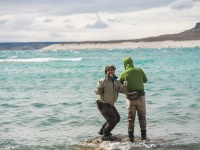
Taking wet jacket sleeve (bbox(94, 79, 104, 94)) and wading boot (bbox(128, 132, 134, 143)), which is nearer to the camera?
wet jacket sleeve (bbox(94, 79, 104, 94))

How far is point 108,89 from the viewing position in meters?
8.43

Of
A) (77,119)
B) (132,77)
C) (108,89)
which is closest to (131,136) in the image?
(108,89)

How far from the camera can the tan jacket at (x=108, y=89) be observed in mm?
8383

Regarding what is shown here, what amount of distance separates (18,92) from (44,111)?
214 inches

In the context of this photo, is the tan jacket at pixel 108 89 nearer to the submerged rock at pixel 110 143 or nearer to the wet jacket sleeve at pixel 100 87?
the wet jacket sleeve at pixel 100 87

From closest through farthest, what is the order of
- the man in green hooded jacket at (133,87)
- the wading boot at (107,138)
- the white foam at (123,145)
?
the white foam at (123,145), the man in green hooded jacket at (133,87), the wading boot at (107,138)

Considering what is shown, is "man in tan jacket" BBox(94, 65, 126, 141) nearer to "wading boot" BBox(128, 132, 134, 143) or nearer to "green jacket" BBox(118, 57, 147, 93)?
"green jacket" BBox(118, 57, 147, 93)

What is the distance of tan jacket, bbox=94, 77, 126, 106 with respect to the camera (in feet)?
27.5

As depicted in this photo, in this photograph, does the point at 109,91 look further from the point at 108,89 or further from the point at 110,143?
the point at 110,143

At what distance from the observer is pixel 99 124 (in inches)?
426

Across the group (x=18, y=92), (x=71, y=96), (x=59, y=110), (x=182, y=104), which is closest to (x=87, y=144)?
(x=59, y=110)

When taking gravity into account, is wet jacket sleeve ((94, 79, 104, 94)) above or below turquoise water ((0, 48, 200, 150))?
above

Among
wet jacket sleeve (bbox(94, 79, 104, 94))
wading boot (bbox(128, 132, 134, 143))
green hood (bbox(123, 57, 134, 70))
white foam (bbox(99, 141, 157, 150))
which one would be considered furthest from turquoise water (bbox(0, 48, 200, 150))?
green hood (bbox(123, 57, 134, 70))

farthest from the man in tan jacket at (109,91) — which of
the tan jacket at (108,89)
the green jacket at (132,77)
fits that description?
the green jacket at (132,77)
